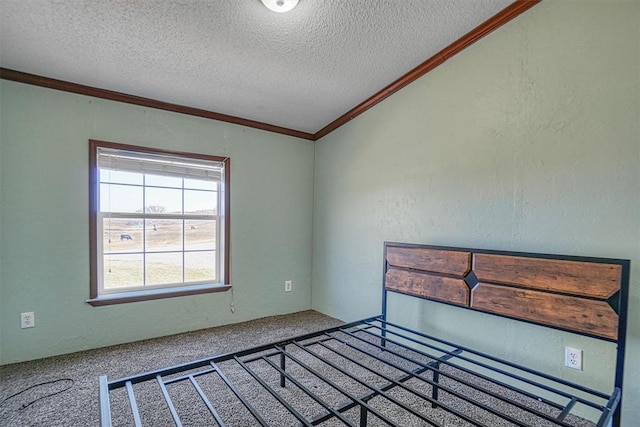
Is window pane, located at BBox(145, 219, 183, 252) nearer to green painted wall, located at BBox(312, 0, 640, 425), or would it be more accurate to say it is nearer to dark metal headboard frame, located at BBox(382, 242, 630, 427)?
green painted wall, located at BBox(312, 0, 640, 425)

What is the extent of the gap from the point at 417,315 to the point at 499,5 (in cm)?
226

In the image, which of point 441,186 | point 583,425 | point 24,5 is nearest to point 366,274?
point 441,186

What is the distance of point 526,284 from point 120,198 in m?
3.08

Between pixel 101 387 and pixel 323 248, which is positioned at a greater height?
pixel 323 248

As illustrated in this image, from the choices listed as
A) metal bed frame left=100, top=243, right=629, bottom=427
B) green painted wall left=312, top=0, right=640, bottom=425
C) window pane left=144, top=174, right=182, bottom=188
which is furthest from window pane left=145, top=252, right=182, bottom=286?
green painted wall left=312, top=0, right=640, bottom=425

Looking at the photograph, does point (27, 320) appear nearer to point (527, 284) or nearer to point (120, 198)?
point (120, 198)

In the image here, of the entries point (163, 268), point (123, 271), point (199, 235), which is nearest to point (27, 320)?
point (123, 271)

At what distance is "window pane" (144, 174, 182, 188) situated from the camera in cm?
280

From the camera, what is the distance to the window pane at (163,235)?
111 inches

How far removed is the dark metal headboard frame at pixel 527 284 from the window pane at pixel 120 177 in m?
2.31

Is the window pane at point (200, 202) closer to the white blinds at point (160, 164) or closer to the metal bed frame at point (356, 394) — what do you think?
the white blinds at point (160, 164)

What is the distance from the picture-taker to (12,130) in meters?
2.24

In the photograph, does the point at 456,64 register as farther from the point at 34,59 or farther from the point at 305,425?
the point at 34,59

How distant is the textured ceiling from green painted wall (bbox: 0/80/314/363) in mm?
245
